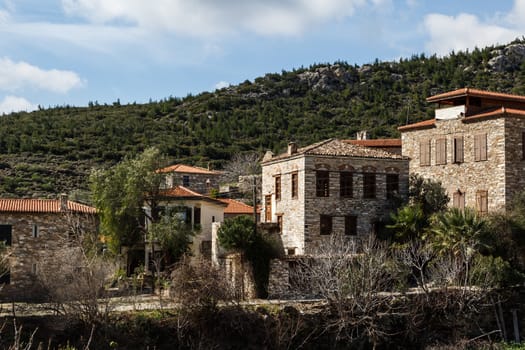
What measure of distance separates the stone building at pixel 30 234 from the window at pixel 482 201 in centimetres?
2204

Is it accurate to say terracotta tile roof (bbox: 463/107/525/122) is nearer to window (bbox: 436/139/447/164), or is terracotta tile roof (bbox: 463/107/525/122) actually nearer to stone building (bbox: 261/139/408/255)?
window (bbox: 436/139/447/164)

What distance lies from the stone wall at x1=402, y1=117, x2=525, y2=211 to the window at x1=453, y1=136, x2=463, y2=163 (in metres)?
0.21

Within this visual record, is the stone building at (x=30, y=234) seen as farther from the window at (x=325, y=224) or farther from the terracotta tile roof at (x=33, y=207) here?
the window at (x=325, y=224)

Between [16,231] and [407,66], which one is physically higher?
[407,66]

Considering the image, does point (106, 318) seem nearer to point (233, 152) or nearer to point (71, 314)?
point (71, 314)

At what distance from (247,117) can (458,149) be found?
5364 centimetres

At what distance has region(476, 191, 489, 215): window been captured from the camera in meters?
41.0

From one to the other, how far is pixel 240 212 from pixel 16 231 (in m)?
15.8

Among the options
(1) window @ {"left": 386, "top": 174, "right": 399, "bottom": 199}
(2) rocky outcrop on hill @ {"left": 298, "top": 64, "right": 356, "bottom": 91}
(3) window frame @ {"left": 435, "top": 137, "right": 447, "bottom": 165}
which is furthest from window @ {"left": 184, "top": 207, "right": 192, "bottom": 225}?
(2) rocky outcrop on hill @ {"left": 298, "top": 64, "right": 356, "bottom": 91}

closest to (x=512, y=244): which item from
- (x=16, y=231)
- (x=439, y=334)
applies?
(x=439, y=334)

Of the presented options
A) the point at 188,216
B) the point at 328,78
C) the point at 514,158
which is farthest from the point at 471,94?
the point at 328,78

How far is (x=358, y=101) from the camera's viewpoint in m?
93.3

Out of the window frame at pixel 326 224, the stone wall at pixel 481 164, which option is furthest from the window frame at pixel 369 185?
the stone wall at pixel 481 164

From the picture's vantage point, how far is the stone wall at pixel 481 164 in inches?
1581
